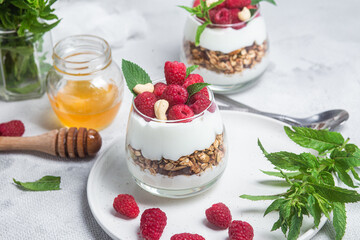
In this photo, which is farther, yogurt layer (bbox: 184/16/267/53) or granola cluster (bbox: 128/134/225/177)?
yogurt layer (bbox: 184/16/267/53)

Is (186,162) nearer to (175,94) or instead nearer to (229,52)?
(175,94)

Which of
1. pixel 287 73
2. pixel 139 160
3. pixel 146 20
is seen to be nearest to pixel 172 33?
pixel 146 20

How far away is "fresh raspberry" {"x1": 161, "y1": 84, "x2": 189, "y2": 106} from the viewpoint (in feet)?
3.87

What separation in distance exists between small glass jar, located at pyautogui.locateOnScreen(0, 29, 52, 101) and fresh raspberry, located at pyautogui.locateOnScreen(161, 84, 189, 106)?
65 centimetres

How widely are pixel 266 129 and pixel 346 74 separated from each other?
0.52 metres

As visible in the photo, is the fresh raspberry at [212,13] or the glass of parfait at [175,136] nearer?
the glass of parfait at [175,136]

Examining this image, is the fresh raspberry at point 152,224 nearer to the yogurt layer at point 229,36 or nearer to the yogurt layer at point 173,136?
the yogurt layer at point 173,136

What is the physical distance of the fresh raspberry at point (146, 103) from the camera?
3.94ft

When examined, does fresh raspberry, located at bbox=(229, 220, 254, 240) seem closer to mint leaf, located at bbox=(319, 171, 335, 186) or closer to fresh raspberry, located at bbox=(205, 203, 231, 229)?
fresh raspberry, located at bbox=(205, 203, 231, 229)

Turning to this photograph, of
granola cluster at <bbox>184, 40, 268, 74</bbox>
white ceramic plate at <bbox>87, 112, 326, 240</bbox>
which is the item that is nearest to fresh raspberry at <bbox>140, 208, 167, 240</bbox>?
white ceramic plate at <bbox>87, 112, 326, 240</bbox>

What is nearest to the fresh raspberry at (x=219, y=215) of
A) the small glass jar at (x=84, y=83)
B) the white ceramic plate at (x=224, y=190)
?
the white ceramic plate at (x=224, y=190)

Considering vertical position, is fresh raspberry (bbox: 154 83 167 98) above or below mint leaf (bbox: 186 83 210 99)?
below

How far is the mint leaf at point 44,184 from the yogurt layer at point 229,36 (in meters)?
0.62

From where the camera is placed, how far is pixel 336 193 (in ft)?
3.75
